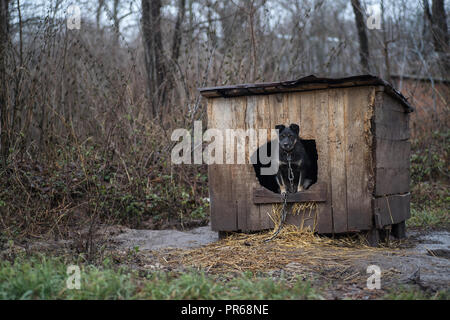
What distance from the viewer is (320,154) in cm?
584

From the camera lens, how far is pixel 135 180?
8148mm

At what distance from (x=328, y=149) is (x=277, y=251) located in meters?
1.49

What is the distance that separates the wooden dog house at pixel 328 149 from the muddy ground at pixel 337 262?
444 mm

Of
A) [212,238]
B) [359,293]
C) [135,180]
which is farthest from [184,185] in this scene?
[359,293]

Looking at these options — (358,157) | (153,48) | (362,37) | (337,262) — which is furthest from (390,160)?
Answer: (362,37)

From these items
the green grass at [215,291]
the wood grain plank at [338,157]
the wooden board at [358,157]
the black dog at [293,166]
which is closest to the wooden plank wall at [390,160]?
the wooden board at [358,157]

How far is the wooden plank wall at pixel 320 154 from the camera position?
5.63m

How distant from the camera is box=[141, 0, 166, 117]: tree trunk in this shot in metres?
10.5

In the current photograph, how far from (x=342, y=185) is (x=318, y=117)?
903 millimetres

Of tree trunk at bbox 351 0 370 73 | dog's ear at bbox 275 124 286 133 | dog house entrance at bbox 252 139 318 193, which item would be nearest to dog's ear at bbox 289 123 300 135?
dog's ear at bbox 275 124 286 133

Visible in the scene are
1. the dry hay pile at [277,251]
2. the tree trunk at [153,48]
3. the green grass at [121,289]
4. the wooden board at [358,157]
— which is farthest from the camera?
the tree trunk at [153,48]

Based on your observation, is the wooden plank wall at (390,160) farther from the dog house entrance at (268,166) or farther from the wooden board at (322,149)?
the dog house entrance at (268,166)

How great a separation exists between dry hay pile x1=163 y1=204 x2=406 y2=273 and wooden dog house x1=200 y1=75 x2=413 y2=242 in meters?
0.14
